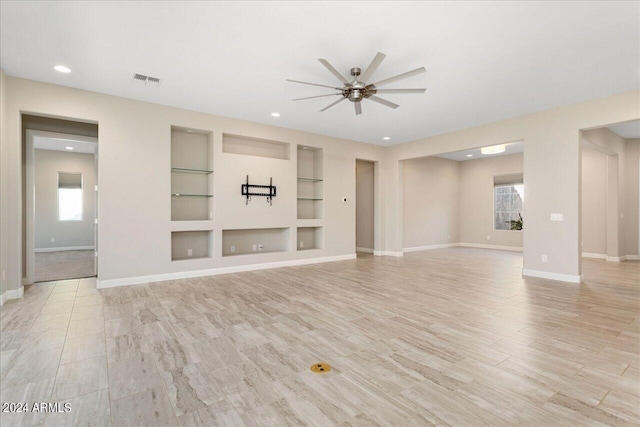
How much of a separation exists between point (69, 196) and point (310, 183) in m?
7.74

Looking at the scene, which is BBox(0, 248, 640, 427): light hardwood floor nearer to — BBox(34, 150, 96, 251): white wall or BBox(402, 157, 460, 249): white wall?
BBox(402, 157, 460, 249): white wall

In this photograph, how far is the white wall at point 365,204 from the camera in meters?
9.52

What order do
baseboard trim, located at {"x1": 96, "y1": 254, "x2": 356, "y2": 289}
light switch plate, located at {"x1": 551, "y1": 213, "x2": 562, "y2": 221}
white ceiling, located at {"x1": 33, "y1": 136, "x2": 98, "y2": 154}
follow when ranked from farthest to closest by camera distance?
white ceiling, located at {"x1": 33, "y1": 136, "x2": 98, "y2": 154}
light switch plate, located at {"x1": 551, "y1": 213, "x2": 562, "y2": 221}
baseboard trim, located at {"x1": 96, "y1": 254, "x2": 356, "y2": 289}

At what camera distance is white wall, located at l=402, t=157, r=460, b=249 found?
991 cm

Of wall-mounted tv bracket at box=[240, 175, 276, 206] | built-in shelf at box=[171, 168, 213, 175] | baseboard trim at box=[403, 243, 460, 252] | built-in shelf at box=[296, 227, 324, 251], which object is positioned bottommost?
baseboard trim at box=[403, 243, 460, 252]

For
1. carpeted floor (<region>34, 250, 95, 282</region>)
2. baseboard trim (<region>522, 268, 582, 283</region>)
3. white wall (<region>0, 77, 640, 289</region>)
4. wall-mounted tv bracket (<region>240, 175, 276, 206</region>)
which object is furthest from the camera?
wall-mounted tv bracket (<region>240, 175, 276, 206</region>)

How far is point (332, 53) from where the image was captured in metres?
3.56

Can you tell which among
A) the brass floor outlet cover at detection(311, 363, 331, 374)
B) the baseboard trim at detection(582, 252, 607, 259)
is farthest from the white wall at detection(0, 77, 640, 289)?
the brass floor outlet cover at detection(311, 363, 331, 374)

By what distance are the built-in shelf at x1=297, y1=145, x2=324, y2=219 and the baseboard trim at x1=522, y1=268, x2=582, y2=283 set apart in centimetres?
442

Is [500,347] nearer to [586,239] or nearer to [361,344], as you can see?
[361,344]

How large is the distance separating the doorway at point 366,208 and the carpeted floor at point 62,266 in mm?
6832

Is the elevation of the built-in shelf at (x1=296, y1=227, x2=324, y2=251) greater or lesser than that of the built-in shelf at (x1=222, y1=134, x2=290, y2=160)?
lesser

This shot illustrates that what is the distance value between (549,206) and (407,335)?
173 inches

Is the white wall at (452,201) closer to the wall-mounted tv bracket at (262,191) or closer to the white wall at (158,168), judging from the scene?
the white wall at (158,168)
